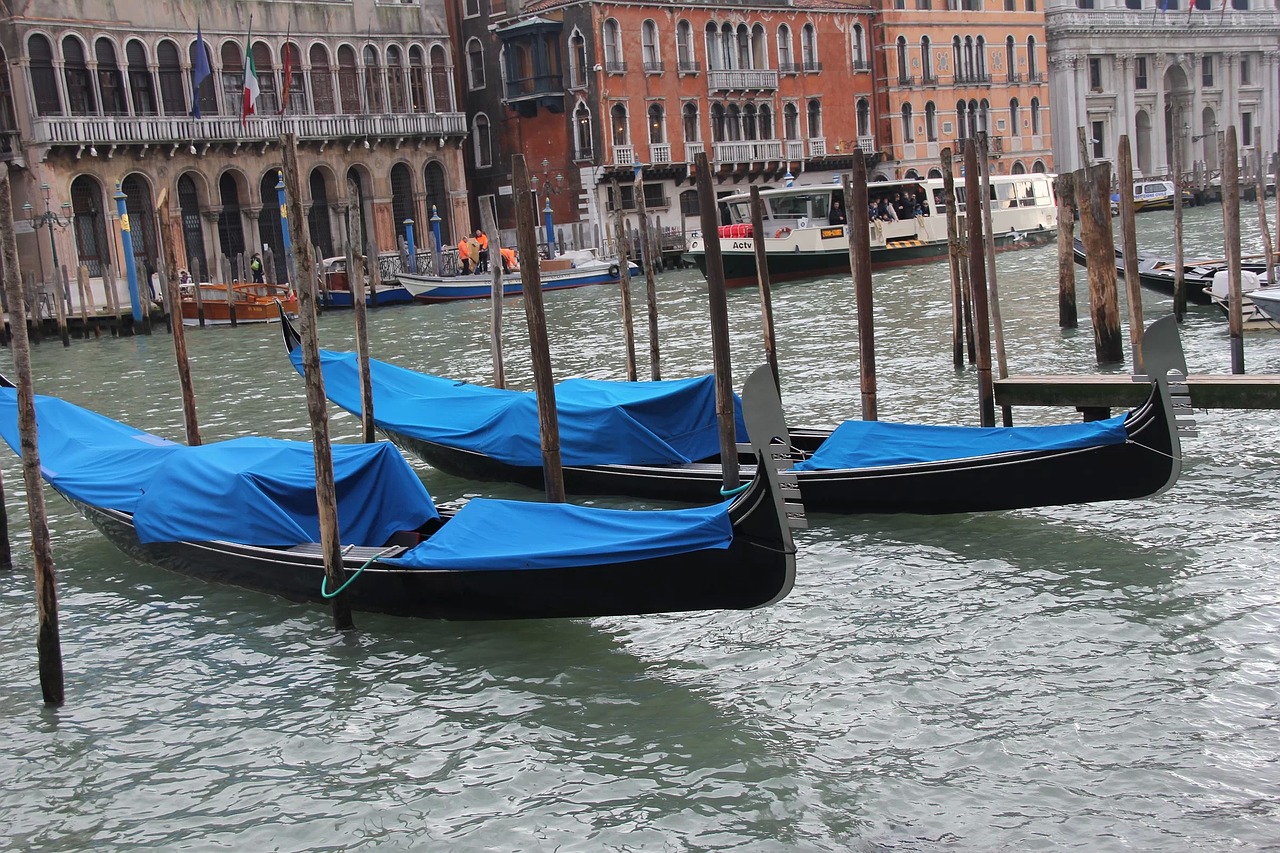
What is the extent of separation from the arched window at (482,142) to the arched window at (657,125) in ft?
11.8

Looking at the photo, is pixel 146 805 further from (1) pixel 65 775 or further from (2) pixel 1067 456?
(2) pixel 1067 456

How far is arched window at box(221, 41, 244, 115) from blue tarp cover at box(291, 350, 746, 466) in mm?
18536

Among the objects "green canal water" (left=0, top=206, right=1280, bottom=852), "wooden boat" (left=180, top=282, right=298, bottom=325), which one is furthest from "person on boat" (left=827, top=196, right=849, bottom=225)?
"green canal water" (left=0, top=206, right=1280, bottom=852)

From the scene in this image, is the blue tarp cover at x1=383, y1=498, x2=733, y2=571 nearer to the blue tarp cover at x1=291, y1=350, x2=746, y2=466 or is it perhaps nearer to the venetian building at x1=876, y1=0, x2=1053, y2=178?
the blue tarp cover at x1=291, y1=350, x2=746, y2=466

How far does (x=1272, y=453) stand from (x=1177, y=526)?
156 centimetres

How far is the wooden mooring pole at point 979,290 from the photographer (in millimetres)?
7699

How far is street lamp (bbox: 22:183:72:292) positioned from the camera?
867 inches

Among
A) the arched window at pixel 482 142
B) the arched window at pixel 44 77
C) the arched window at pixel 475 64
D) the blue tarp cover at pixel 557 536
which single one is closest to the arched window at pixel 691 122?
the arched window at pixel 482 142

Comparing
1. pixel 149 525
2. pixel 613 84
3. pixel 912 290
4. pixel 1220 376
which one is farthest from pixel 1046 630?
pixel 613 84

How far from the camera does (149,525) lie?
617cm

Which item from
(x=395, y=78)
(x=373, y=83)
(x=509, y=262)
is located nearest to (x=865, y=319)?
(x=509, y=262)

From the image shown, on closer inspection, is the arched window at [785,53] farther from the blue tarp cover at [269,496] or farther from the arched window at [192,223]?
the blue tarp cover at [269,496]

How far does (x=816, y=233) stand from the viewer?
70.6 ft

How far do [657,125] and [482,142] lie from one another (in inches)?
155
